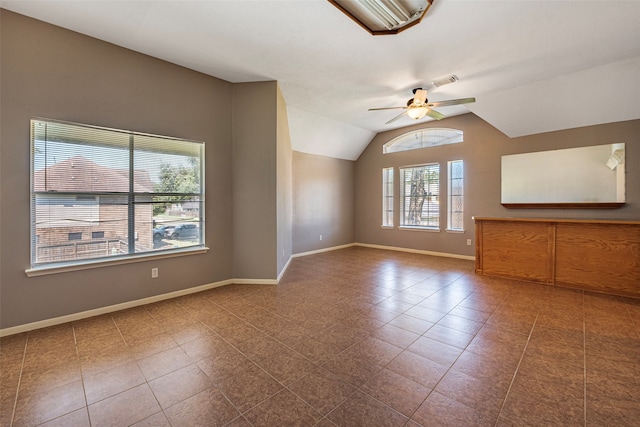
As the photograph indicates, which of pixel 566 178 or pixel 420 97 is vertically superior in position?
pixel 420 97

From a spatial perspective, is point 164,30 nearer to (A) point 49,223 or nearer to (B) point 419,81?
(A) point 49,223

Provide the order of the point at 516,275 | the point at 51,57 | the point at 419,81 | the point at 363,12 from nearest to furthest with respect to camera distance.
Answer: the point at 363,12
the point at 51,57
the point at 419,81
the point at 516,275

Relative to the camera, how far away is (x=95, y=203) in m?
3.01

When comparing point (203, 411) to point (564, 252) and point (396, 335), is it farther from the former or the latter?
point (564, 252)

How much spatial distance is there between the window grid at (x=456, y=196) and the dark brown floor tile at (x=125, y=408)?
6.08m

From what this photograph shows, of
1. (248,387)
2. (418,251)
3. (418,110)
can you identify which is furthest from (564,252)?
(248,387)

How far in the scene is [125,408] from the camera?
1.62m

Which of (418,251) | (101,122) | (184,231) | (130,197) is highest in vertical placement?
(101,122)

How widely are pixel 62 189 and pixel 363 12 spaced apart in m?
3.61

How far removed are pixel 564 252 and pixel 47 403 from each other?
19.4 ft

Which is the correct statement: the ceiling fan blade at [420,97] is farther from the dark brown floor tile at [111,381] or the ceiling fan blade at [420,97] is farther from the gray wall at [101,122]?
the dark brown floor tile at [111,381]

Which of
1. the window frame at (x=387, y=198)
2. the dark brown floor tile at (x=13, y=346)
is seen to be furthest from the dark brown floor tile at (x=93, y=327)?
the window frame at (x=387, y=198)

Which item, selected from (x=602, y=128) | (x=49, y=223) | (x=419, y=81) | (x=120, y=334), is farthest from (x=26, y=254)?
(x=602, y=128)

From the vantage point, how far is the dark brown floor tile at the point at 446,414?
1496mm
